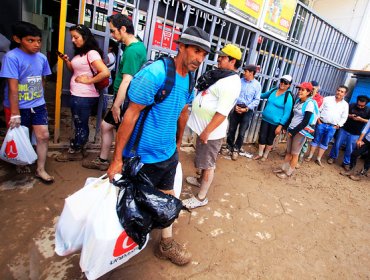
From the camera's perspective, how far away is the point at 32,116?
2.73 metres

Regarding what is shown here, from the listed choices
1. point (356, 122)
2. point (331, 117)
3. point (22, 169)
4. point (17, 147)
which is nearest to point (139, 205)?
point (17, 147)

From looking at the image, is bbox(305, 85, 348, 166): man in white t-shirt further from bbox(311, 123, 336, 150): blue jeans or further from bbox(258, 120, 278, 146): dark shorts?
bbox(258, 120, 278, 146): dark shorts

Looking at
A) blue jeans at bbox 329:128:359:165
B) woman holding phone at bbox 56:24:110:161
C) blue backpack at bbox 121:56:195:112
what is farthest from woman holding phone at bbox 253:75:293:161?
blue backpack at bbox 121:56:195:112

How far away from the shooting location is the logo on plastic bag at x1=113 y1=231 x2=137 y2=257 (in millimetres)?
1438

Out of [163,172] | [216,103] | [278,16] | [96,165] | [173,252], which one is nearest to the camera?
[163,172]

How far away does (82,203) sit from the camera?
1.48 metres

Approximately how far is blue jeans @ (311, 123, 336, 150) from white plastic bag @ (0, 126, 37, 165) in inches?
224

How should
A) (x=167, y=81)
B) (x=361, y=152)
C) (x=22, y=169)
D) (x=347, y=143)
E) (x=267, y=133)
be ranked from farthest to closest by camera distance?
(x=347, y=143)
(x=361, y=152)
(x=267, y=133)
(x=22, y=169)
(x=167, y=81)

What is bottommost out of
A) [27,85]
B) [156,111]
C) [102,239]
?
[102,239]

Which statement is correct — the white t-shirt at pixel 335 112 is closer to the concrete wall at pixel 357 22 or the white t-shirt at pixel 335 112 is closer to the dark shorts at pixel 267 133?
the dark shorts at pixel 267 133

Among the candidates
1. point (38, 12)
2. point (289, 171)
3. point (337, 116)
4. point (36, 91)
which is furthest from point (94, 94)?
point (38, 12)

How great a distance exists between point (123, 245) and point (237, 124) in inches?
157

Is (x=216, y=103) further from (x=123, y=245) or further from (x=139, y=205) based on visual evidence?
(x=123, y=245)

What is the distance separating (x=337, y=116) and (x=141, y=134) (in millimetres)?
5302
